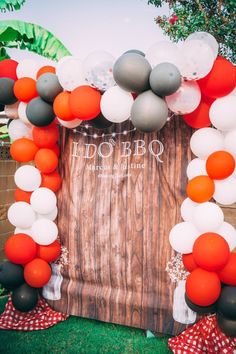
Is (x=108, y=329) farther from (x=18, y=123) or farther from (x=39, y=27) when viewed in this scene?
(x=39, y=27)

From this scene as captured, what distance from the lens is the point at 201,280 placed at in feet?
8.05

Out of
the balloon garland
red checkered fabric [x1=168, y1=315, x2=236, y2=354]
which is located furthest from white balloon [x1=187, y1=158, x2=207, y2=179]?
red checkered fabric [x1=168, y1=315, x2=236, y2=354]

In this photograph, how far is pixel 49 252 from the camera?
10.6ft

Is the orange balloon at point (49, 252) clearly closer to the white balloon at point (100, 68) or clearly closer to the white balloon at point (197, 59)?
the white balloon at point (100, 68)

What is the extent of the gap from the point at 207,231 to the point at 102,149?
134cm

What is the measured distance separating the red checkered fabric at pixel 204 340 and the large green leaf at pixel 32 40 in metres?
4.36

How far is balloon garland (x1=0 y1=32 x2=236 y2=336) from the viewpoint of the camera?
2.44 meters

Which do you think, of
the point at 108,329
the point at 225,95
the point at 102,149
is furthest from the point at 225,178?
the point at 108,329

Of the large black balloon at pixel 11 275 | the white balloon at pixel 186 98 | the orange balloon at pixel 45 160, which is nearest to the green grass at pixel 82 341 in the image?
the large black balloon at pixel 11 275

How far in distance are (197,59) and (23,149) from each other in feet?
5.82

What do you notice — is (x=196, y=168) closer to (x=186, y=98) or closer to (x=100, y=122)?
(x=186, y=98)

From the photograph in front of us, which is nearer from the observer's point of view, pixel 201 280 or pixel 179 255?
pixel 201 280

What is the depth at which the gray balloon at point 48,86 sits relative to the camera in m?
2.85

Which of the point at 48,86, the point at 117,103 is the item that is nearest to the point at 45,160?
the point at 48,86
